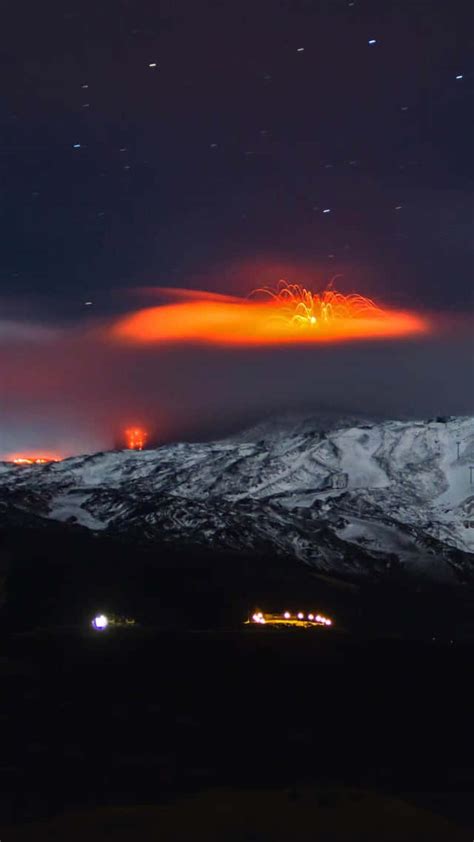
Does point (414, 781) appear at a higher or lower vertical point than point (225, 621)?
lower

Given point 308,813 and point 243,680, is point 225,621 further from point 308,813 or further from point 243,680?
point 308,813

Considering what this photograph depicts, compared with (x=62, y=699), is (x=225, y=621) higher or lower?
higher

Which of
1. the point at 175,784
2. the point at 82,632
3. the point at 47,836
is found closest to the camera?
the point at 47,836

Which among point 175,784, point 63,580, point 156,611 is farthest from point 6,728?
point 63,580

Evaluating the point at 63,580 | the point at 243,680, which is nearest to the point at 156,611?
the point at 63,580

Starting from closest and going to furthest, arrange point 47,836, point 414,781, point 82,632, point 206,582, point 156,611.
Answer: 1. point 47,836
2. point 414,781
3. point 82,632
4. point 156,611
5. point 206,582

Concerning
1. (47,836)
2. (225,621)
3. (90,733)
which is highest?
(225,621)

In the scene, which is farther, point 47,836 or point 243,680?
point 243,680

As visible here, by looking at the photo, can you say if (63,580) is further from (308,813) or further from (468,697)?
(308,813)

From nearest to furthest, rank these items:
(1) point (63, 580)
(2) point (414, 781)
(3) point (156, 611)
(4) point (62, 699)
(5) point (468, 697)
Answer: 1. (2) point (414, 781)
2. (4) point (62, 699)
3. (5) point (468, 697)
4. (3) point (156, 611)
5. (1) point (63, 580)
